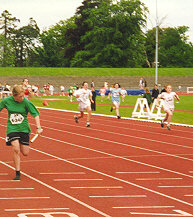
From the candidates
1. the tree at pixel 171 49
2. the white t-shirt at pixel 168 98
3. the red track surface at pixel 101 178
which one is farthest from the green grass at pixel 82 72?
the red track surface at pixel 101 178

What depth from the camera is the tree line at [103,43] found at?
97.7 m

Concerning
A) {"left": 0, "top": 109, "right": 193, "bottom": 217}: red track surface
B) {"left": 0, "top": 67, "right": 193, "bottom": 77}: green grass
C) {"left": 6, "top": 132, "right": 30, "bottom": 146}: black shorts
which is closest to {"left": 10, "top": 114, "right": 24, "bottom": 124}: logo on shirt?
{"left": 6, "top": 132, "right": 30, "bottom": 146}: black shorts

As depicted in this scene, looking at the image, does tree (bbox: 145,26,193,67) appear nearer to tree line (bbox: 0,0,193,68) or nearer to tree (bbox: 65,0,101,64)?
tree line (bbox: 0,0,193,68)

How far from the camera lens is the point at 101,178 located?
33.4ft

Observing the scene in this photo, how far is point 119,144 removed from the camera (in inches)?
632

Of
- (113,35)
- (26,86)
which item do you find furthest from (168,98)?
(113,35)

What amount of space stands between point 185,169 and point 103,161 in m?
1.92

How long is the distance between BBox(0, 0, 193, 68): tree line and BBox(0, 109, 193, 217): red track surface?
80447 mm

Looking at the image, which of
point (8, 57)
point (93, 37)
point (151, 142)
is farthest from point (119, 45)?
point (151, 142)

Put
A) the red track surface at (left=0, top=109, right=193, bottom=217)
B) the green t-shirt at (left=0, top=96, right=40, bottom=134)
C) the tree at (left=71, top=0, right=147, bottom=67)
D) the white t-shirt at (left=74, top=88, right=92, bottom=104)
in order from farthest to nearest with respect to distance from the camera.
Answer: the tree at (left=71, top=0, right=147, bottom=67)
the white t-shirt at (left=74, top=88, right=92, bottom=104)
the green t-shirt at (left=0, top=96, right=40, bottom=134)
the red track surface at (left=0, top=109, right=193, bottom=217)

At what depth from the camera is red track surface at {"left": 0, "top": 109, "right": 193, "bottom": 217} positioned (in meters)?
7.62

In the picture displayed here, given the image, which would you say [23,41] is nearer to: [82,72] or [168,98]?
[82,72]

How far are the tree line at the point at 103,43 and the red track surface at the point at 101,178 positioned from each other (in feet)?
264

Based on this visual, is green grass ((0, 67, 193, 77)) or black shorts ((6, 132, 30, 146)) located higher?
green grass ((0, 67, 193, 77))
